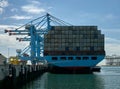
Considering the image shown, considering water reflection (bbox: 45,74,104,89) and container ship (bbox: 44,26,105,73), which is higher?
container ship (bbox: 44,26,105,73)

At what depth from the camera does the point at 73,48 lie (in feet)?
299

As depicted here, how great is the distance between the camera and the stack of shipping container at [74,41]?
90312mm

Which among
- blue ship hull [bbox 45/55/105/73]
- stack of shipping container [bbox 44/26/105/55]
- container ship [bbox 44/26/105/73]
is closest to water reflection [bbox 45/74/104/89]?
blue ship hull [bbox 45/55/105/73]

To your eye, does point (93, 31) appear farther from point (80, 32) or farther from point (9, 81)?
point (9, 81)

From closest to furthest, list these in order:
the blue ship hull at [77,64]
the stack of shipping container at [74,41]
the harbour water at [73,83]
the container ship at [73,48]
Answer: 1. the harbour water at [73,83]
2. the blue ship hull at [77,64]
3. the container ship at [73,48]
4. the stack of shipping container at [74,41]

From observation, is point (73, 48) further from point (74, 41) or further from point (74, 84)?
point (74, 84)

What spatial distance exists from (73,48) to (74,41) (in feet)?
6.16

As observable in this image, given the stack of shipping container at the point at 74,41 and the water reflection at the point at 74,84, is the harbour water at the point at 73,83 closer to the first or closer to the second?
the water reflection at the point at 74,84

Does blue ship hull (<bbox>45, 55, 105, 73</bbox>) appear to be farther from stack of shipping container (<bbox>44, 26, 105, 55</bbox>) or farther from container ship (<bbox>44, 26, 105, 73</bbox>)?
stack of shipping container (<bbox>44, 26, 105, 55</bbox>)

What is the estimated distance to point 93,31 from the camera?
9194cm

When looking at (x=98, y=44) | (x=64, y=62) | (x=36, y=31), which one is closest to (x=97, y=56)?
(x=98, y=44)

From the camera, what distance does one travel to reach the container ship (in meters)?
88.9

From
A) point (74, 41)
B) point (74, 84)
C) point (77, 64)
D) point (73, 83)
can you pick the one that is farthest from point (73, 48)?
point (74, 84)

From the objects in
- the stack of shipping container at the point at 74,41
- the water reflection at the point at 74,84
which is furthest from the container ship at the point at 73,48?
the water reflection at the point at 74,84
